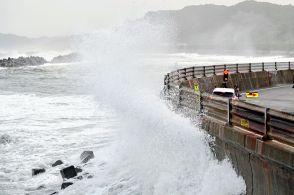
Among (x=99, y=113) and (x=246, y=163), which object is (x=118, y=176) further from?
(x=99, y=113)

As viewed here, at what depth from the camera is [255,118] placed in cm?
905

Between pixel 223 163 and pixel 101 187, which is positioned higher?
pixel 223 163

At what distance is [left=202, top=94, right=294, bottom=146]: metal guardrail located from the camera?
8.05m

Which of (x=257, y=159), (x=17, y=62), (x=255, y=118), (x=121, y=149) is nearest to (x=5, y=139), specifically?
(x=121, y=149)

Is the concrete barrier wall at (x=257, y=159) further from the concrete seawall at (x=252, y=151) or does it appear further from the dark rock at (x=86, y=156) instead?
the dark rock at (x=86, y=156)

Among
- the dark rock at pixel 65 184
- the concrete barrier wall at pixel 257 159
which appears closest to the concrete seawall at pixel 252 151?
the concrete barrier wall at pixel 257 159

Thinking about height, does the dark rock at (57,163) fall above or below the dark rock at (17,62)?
below

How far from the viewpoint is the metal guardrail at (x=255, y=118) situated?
26.4 ft

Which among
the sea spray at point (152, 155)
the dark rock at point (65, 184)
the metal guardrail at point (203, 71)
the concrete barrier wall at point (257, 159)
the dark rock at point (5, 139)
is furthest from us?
the dark rock at point (5, 139)

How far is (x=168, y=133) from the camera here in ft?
42.6

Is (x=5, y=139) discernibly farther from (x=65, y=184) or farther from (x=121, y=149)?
(x=65, y=184)

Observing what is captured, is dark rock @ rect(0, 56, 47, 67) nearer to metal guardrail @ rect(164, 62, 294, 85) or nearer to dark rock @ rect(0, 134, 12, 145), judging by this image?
metal guardrail @ rect(164, 62, 294, 85)

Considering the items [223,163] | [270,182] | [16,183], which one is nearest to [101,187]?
[16,183]

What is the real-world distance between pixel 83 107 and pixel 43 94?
525 inches
